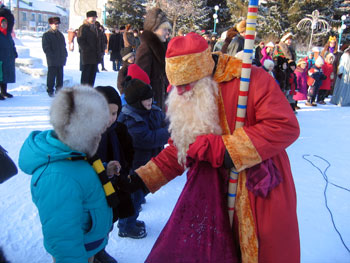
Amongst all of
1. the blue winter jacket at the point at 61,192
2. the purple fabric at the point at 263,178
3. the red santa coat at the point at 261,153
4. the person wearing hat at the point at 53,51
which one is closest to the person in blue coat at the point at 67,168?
the blue winter jacket at the point at 61,192

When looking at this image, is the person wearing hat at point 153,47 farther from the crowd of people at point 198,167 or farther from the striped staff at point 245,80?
the striped staff at point 245,80

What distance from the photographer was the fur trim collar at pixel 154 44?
11.7 ft

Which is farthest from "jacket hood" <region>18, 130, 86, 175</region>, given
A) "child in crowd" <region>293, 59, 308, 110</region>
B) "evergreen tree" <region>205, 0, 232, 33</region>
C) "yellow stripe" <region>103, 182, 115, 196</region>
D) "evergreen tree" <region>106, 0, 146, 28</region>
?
"evergreen tree" <region>205, 0, 232, 33</region>

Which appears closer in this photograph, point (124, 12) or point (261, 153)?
point (261, 153)

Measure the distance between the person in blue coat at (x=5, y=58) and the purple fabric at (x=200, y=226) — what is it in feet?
19.1

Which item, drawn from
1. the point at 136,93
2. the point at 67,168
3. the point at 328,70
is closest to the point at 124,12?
the point at 328,70

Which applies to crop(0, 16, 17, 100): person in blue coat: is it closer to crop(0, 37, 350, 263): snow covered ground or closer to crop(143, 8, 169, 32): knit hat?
crop(0, 37, 350, 263): snow covered ground

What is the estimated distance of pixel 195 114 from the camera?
1461 millimetres

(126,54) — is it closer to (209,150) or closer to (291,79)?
(209,150)

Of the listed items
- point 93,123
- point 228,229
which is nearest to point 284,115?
point 228,229

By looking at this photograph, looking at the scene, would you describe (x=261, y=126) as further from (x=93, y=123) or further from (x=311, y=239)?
(x=311, y=239)

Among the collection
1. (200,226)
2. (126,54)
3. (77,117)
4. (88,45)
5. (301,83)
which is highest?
(88,45)

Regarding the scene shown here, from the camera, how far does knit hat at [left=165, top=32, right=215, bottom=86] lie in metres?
1.38

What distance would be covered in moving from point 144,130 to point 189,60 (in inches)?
51.4
